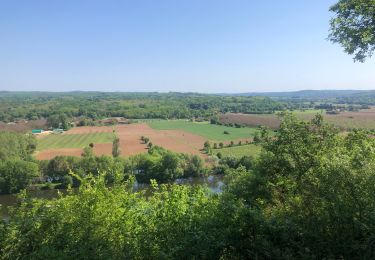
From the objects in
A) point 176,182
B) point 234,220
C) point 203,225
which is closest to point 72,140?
point 176,182

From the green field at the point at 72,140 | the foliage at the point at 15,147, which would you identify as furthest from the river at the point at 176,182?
the green field at the point at 72,140

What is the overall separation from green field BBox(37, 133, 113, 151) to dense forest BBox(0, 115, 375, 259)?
8101 centimetres

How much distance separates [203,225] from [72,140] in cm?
9537

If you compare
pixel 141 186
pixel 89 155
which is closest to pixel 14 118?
pixel 89 155

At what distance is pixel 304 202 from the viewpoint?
980 cm

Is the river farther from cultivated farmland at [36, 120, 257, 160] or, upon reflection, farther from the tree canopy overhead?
the tree canopy overhead

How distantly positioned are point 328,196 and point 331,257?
60.1 inches

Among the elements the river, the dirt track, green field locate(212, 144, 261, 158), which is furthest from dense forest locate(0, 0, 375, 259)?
the dirt track

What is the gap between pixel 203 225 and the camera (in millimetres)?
9977

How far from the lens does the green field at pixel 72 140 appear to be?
9122 cm

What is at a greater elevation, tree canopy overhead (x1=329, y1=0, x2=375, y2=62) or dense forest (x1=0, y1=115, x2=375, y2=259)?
tree canopy overhead (x1=329, y1=0, x2=375, y2=62)

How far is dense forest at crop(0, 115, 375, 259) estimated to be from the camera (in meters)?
8.66

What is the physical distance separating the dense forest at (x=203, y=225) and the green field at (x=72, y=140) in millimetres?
81014

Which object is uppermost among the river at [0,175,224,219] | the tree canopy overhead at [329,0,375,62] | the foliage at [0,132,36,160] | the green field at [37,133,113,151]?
the tree canopy overhead at [329,0,375,62]
